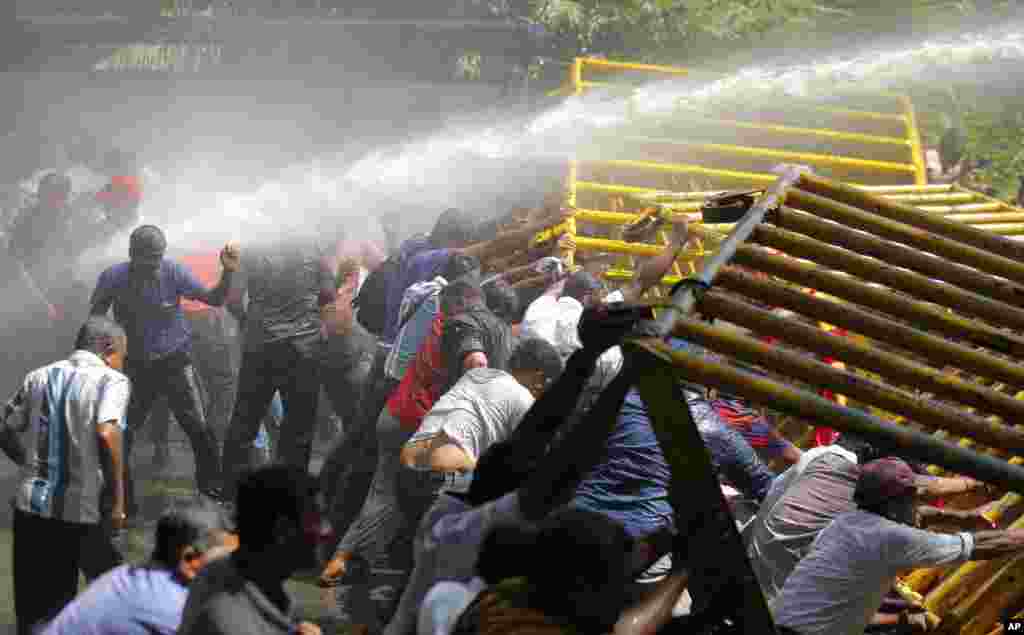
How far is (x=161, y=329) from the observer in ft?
29.5

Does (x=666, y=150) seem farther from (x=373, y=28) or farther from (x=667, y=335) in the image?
(x=667, y=335)

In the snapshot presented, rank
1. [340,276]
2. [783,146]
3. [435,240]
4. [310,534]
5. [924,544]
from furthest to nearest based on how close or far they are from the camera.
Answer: [783,146]
[340,276]
[435,240]
[924,544]
[310,534]

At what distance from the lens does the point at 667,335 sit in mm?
3271

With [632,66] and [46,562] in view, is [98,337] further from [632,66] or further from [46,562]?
[632,66]

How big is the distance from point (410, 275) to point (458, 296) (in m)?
1.34

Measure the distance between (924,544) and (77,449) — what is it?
11.4 feet

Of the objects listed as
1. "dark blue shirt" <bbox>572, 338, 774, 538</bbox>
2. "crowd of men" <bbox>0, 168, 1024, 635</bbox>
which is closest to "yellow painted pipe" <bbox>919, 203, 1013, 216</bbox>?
"crowd of men" <bbox>0, 168, 1024, 635</bbox>

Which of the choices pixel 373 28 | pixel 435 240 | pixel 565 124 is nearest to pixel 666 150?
→ pixel 565 124

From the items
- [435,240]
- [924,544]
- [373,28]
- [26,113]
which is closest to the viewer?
[924,544]

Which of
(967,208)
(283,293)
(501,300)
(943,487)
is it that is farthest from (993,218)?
(283,293)

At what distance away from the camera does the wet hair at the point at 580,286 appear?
26.6 feet

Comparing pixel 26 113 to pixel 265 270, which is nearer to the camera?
pixel 265 270

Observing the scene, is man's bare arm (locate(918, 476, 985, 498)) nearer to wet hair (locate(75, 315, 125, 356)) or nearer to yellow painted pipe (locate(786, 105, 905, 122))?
wet hair (locate(75, 315, 125, 356))

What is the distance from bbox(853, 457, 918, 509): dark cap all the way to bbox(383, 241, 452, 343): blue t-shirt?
375cm
